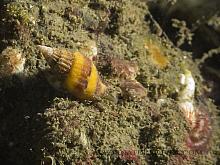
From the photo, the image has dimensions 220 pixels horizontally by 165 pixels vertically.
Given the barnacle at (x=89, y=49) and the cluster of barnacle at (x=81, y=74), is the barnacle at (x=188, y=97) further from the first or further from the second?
the barnacle at (x=89, y=49)

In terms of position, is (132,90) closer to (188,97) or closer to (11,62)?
(188,97)

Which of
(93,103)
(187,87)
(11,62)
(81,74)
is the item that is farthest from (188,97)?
(11,62)

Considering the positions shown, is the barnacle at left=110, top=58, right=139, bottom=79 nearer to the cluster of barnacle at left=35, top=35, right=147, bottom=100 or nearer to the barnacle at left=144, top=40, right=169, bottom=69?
the cluster of barnacle at left=35, top=35, right=147, bottom=100

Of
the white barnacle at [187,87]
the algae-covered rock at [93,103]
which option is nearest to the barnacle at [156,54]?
the algae-covered rock at [93,103]

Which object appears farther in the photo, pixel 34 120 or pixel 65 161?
pixel 34 120

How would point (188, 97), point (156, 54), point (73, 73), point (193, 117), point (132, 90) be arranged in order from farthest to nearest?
point (156, 54), point (188, 97), point (193, 117), point (132, 90), point (73, 73)

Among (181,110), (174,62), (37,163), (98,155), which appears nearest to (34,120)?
(37,163)

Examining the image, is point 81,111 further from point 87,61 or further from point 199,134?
point 199,134
